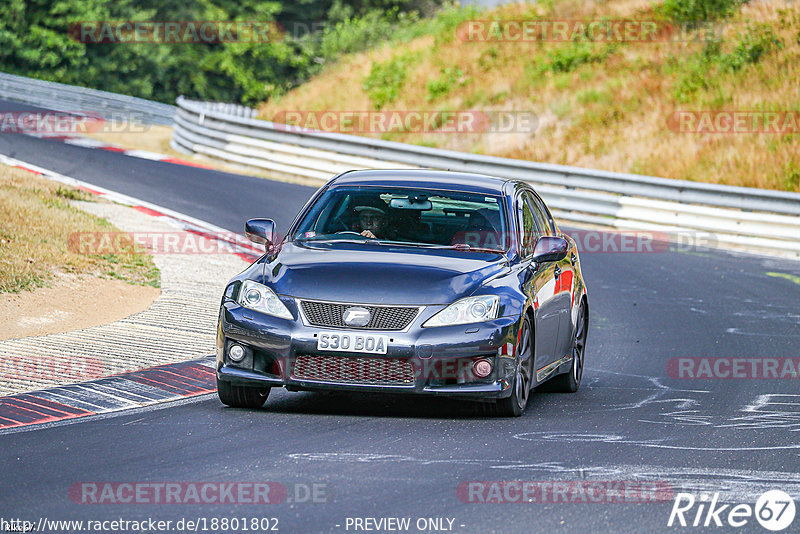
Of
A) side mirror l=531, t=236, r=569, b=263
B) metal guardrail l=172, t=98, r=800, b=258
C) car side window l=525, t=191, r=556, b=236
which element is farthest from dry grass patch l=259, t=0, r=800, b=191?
side mirror l=531, t=236, r=569, b=263

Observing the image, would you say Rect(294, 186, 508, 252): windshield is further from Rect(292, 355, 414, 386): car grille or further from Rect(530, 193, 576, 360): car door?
Rect(292, 355, 414, 386): car grille

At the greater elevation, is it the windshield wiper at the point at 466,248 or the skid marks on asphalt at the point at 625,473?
the windshield wiper at the point at 466,248

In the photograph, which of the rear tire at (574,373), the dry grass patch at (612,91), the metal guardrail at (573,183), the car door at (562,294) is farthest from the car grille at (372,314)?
the dry grass patch at (612,91)

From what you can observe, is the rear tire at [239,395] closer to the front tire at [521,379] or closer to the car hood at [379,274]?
the car hood at [379,274]

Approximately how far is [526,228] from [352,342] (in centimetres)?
223

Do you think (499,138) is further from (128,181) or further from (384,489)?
(384,489)

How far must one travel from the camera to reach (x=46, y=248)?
14578mm

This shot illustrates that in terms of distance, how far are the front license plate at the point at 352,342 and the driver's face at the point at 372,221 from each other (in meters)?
1.50

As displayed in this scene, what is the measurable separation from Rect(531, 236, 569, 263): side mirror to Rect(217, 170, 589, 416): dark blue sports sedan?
0.03ft

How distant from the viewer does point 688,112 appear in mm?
30516

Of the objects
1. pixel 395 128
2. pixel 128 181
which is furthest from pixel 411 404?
pixel 395 128

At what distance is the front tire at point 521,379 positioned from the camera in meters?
8.56

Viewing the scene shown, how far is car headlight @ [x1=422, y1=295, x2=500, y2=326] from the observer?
8242 mm

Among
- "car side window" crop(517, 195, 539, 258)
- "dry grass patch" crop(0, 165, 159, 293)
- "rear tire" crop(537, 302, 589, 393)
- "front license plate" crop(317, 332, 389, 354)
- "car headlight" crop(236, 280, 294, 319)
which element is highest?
"car side window" crop(517, 195, 539, 258)
